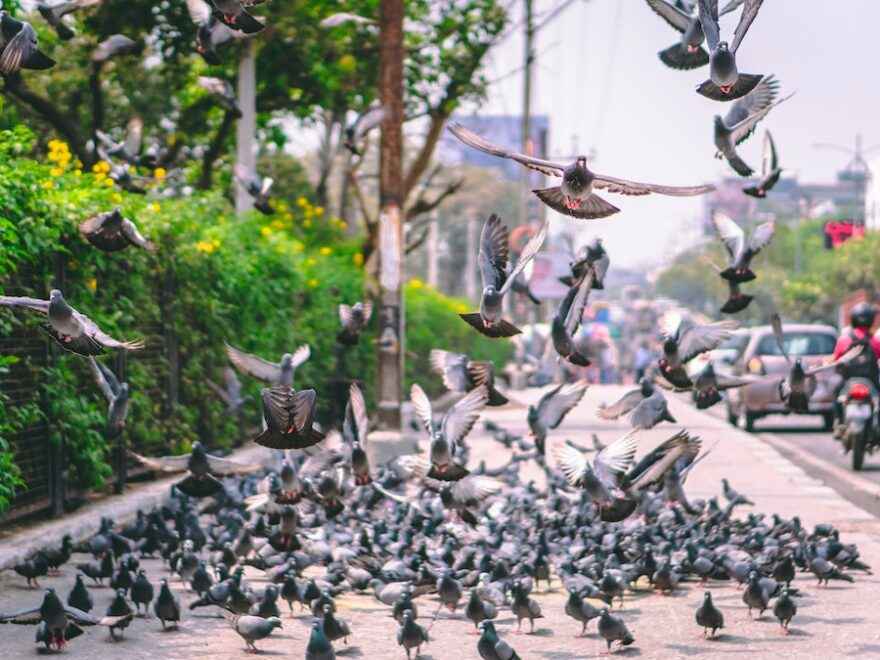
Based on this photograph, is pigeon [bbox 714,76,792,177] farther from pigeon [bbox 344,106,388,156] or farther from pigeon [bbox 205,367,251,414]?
pigeon [bbox 205,367,251,414]

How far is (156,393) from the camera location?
Answer: 12844 millimetres

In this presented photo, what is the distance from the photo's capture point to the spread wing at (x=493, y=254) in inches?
296

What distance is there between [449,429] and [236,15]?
293 centimetres

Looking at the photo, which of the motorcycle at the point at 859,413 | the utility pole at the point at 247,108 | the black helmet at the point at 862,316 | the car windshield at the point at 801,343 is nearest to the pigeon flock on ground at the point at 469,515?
the black helmet at the point at 862,316

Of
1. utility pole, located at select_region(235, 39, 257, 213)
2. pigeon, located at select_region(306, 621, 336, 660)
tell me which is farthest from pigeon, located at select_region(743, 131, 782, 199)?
utility pole, located at select_region(235, 39, 257, 213)

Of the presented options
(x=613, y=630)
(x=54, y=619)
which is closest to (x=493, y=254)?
(x=613, y=630)

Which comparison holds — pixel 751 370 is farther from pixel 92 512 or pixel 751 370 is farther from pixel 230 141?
pixel 92 512

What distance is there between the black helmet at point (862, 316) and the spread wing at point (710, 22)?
26.4ft

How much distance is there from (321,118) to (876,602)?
25484mm

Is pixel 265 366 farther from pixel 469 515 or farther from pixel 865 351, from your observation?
pixel 865 351

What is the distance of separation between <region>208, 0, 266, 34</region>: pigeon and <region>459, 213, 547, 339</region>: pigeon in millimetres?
1684

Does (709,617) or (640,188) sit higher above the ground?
(640,188)

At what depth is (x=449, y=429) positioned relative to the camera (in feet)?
26.3

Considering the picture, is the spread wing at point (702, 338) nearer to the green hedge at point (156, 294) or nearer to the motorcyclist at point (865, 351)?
the green hedge at point (156, 294)
